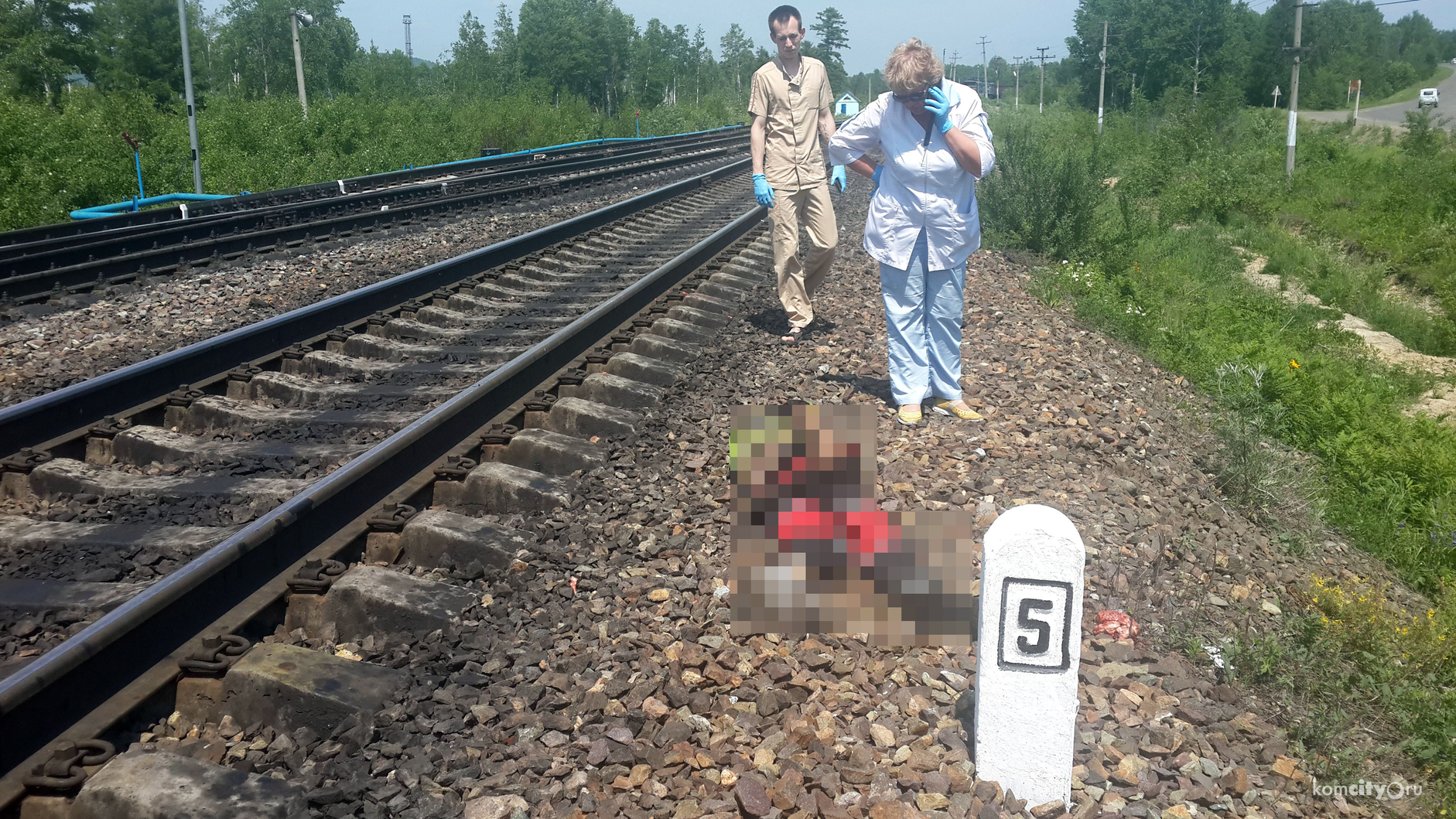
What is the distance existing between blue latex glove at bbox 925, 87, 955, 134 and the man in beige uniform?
2.17 meters

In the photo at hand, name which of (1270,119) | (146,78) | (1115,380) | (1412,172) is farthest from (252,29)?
(1115,380)

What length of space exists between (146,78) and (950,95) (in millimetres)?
70441

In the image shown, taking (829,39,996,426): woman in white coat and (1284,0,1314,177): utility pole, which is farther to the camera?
(1284,0,1314,177): utility pole

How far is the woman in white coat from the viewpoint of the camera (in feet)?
17.0

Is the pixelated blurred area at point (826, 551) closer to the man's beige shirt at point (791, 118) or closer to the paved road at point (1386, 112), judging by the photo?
the man's beige shirt at point (791, 118)

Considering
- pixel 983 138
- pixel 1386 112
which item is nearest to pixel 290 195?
pixel 983 138

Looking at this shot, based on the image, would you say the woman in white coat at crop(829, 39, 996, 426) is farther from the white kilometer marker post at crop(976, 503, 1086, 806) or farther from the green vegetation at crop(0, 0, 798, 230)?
the green vegetation at crop(0, 0, 798, 230)

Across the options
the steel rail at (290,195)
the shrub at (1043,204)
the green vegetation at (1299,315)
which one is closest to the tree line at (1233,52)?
the green vegetation at (1299,315)

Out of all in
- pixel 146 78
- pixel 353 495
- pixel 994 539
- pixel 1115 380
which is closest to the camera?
pixel 994 539

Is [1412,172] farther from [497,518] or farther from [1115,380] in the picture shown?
[497,518]

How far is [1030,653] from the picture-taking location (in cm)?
274

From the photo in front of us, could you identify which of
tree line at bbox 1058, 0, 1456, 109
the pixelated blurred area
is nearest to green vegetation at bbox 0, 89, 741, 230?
the pixelated blurred area

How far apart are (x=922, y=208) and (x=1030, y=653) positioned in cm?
313

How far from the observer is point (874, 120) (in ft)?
18.1
